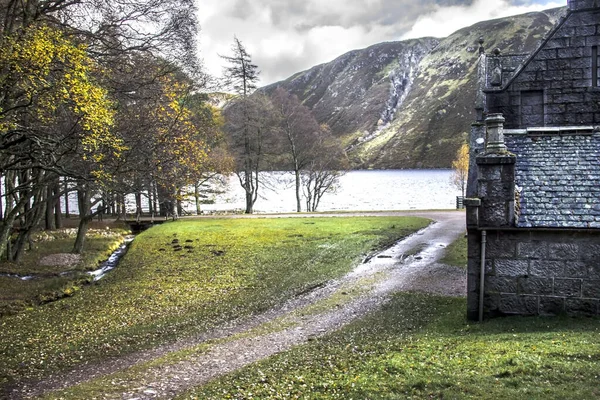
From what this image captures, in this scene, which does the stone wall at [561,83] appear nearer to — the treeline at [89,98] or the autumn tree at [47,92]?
the treeline at [89,98]

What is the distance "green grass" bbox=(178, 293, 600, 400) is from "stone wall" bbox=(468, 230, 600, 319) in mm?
461

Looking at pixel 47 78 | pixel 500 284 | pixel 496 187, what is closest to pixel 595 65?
pixel 496 187

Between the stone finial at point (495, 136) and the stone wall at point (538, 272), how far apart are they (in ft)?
7.41

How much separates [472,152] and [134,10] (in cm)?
1286

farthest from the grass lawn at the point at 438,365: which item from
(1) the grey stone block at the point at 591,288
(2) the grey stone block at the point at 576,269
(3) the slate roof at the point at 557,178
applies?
(3) the slate roof at the point at 557,178

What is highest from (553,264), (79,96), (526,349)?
(79,96)

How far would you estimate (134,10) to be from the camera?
15867 mm

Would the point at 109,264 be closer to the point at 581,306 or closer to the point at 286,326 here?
the point at 286,326

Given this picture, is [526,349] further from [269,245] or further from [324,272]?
[269,245]

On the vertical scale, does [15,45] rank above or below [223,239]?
above

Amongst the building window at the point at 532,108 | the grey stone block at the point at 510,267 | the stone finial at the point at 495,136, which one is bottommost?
the grey stone block at the point at 510,267

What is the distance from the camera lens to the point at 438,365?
8.23 m

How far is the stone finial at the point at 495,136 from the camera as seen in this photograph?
39.8ft

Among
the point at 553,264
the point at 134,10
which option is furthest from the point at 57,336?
the point at 553,264
